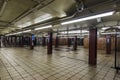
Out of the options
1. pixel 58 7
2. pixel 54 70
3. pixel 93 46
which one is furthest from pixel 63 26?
pixel 58 7

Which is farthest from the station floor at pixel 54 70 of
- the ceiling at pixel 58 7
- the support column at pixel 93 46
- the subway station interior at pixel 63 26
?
the ceiling at pixel 58 7

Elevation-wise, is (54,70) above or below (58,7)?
below

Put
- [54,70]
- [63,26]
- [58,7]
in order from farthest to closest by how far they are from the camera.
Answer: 1. [63,26]
2. [54,70]
3. [58,7]

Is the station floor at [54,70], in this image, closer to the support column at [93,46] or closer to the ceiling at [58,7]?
the support column at [93,46]

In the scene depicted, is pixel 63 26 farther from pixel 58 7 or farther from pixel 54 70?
pixel 58 7

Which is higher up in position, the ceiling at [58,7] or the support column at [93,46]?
the ceiling at [58,7]

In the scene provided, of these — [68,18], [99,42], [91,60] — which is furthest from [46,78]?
[99,42]

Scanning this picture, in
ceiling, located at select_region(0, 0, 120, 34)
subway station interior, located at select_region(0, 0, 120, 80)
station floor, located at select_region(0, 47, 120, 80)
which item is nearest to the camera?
ceiling, located at select_region(0, 0, 120, 34)

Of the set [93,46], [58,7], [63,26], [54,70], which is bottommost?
[54,70]

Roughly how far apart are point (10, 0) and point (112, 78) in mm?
4519

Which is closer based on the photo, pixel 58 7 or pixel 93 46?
pixel 58 7

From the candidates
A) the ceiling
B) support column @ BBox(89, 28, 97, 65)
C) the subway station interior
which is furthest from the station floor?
the ceiling

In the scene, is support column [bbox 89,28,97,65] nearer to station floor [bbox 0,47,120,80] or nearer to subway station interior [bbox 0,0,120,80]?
subway station interior [bbox 0,0,120,80]

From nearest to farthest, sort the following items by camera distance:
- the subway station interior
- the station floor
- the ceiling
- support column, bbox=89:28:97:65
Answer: the ceiling < the subway station interior < the station floor < support column, bbox=89:28:97:65
